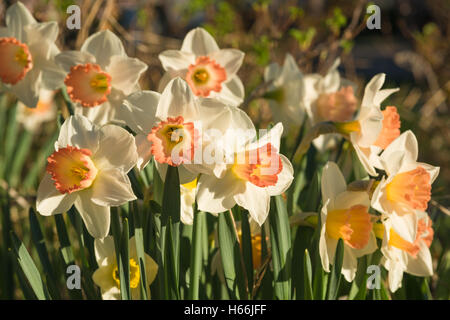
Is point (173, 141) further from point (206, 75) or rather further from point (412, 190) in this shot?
point (412, 190)

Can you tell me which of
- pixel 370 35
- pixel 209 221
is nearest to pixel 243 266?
pixel 209 221

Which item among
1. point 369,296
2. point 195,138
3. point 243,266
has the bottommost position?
point 369,296

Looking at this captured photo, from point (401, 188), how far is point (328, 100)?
1.40ft

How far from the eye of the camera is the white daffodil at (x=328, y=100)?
126 cm

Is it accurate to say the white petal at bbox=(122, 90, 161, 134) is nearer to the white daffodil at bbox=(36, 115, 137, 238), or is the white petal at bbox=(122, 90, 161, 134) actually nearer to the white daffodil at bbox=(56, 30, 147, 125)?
the white daffodil at bbox=(36, 115, 137, 238)

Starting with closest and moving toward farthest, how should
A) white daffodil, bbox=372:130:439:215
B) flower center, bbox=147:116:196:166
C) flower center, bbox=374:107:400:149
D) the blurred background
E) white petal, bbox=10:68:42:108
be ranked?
flower center, bbox=147:116:196:166
white daffodil, bbox=372:130:439:215
flower center, bbox=374:107:400:149
white petal, bbox=10:68:42:108
the blurred background

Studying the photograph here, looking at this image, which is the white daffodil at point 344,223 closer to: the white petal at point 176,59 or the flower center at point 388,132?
the flower center at point 388,132

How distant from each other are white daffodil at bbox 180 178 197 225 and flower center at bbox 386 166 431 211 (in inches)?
15.1

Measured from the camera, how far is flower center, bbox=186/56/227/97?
1.09 meters

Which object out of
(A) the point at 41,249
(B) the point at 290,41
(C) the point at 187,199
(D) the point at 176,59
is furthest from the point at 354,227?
(B) the point at 290,41

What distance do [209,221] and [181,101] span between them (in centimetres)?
36

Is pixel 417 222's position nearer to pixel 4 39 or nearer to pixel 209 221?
pixel 209 221

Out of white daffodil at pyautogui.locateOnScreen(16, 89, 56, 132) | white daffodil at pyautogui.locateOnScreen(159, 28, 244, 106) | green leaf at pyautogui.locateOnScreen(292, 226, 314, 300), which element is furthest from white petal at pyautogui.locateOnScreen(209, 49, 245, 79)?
white daffodil at pyautogui.locateOnScreen(16, 89, 56, 132)

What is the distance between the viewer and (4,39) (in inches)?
43.6
